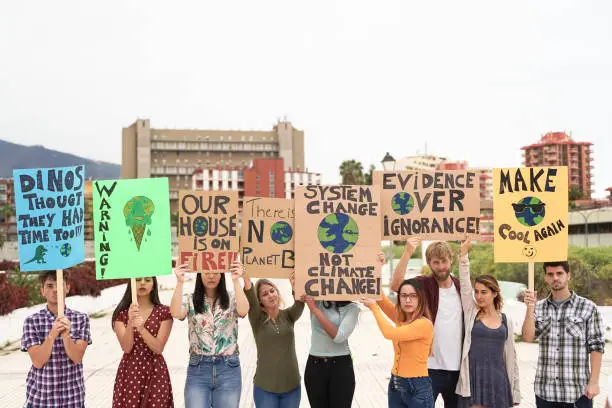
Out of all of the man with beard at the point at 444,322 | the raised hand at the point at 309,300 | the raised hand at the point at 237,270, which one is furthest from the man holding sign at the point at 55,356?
the man with beard at the point at 444,322

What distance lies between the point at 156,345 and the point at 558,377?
3227 mm

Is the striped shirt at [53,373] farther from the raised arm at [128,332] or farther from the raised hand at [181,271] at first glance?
the raised hand at [181,271]

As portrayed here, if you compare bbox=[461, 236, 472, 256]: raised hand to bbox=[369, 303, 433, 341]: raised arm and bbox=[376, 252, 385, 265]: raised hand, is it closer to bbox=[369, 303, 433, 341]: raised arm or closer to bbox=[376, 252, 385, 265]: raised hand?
bbox=[376, 252, 385, 265]: raised hand

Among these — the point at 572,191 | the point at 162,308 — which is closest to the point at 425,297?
the point at 162,308

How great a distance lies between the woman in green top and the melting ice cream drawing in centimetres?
101

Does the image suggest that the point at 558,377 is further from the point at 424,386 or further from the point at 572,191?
the point at 572,191

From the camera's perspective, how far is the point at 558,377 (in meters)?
4.93

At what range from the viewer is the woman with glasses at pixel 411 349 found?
190 inches

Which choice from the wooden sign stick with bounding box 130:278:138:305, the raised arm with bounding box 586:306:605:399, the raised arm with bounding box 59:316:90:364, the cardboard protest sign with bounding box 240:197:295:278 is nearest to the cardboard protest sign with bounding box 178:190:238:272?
the cardboard protest sign with bounding box 240:197:295:278

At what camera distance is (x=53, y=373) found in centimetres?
473

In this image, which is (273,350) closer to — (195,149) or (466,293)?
(466,293)

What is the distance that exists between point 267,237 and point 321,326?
94 cm

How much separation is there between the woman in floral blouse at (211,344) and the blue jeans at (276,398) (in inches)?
7.4

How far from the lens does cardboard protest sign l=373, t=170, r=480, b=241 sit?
5.68 m
